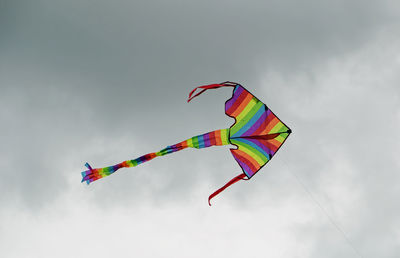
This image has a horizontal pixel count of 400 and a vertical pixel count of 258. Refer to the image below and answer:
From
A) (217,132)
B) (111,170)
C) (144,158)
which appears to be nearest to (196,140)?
(217,132)

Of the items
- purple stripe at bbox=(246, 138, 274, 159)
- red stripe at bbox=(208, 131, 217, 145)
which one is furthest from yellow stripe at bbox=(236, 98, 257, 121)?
red stripe at bbox=(208, 131, 217, 145)

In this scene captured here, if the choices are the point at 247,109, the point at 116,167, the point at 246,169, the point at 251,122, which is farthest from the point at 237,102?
the point at 116,167

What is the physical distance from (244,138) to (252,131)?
1.89 feet

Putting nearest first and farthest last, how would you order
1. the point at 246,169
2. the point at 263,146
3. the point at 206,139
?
the point at 246,169, the point at 263,146, the point at 206,139

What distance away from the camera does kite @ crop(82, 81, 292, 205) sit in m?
26.3

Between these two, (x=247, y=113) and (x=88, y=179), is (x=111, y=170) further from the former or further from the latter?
(x=247, y=113)

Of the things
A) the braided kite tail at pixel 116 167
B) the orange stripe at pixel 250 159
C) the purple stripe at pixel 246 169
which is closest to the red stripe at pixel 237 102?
the orange stripe at pixel 250 159

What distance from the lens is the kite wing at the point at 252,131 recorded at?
2627 cm

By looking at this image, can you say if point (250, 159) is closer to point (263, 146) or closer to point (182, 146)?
point (263, 146)

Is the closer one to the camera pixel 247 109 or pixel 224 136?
pixel 247 109

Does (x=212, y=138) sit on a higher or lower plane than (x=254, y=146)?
higher

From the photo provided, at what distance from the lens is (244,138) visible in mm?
27031

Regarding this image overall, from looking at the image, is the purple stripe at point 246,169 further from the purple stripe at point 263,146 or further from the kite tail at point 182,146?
the kite tail at point 182,146

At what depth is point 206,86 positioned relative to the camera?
25859mm
